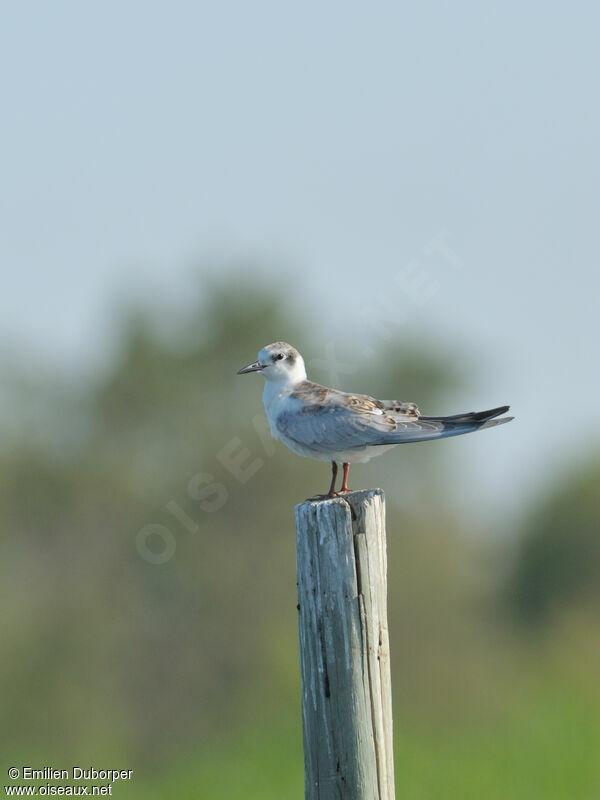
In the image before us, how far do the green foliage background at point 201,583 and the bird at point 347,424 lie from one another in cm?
1215

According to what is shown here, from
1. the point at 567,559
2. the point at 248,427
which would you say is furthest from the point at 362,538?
the point at 567,559

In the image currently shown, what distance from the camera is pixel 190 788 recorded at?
20.6m

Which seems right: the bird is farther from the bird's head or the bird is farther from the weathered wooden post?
the weathered wooden post

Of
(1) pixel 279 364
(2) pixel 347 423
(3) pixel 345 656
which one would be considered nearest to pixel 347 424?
(2) pixel 347 423

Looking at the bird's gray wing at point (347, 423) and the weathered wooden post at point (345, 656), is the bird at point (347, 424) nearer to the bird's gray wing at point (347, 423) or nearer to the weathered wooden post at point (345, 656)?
the bird's gray wing at point (347, 423)

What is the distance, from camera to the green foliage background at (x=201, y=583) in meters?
24.5

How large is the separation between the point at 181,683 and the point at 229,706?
3.82ft

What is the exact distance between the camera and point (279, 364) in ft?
32.4

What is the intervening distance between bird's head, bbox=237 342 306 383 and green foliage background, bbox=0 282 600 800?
11.7 metres

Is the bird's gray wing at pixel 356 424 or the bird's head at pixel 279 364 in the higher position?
the bird's head at pixel 279 364

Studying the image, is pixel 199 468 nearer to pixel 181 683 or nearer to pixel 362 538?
pixel 181 683

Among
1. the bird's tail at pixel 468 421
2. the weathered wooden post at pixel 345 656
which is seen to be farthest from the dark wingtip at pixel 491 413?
the weathered wooden post at pixel 345 656

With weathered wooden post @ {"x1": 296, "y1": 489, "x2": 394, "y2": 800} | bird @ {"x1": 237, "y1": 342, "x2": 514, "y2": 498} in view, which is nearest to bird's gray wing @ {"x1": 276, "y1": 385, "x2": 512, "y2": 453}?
bird @ {"x1": 237, "y1": 342, "x2": 514, "y2": 498}

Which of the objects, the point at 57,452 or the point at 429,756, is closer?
the point at 429,756
